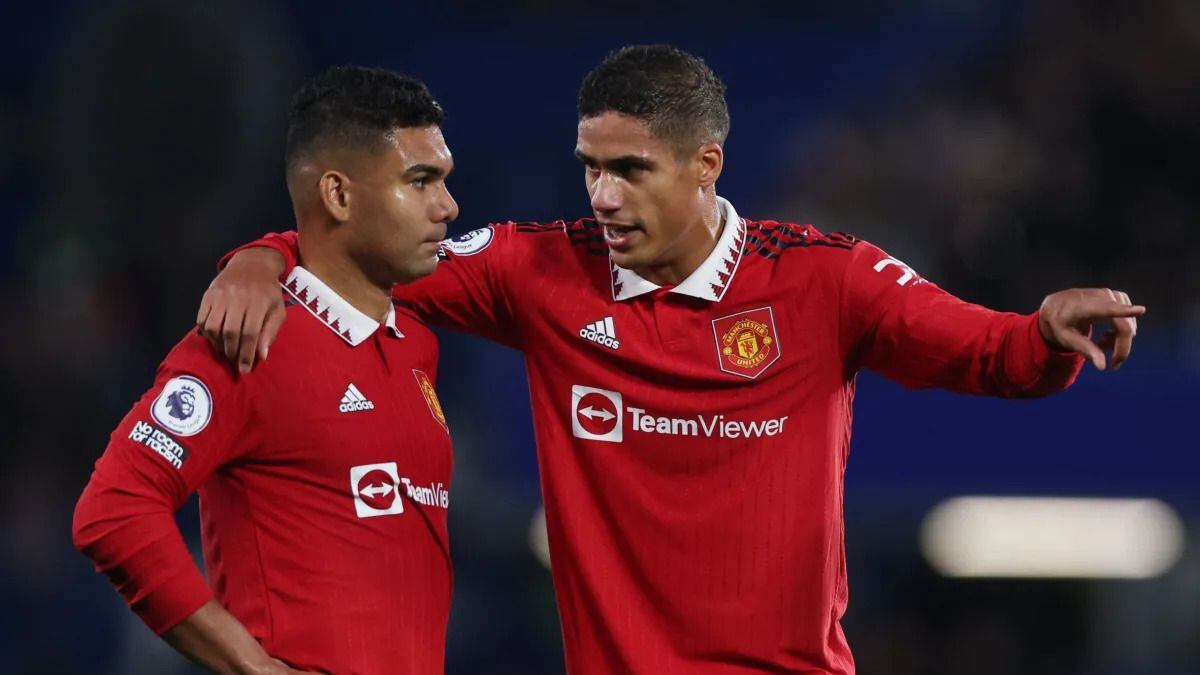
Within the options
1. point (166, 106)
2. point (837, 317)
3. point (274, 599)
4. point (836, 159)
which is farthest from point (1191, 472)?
point (166, 106)

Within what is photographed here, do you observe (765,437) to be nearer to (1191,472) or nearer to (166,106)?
(1191,472)

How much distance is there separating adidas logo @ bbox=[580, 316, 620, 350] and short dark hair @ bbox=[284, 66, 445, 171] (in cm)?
61

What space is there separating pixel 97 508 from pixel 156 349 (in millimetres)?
4791

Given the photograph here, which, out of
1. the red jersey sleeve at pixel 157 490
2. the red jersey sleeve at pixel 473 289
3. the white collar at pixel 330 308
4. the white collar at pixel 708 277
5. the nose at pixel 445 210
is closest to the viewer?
the red jersey sleeve at pixel 157 490

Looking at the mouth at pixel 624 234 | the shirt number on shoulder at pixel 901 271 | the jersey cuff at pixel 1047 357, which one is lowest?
the jersey cuff at pixel 1047 357

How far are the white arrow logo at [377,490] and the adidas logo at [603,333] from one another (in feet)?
2.24

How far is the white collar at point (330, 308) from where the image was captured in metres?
3.49

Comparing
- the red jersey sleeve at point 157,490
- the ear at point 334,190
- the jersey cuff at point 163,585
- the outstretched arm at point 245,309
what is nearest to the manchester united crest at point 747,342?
the ear at point 334,190

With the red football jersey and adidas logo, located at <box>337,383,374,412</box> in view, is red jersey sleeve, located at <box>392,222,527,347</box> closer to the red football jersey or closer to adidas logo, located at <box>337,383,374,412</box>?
the red football jersey

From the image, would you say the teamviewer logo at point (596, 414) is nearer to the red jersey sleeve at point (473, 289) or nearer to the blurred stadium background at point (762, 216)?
the red jersey sleeve at point (473, 289)

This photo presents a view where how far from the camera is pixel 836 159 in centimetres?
785

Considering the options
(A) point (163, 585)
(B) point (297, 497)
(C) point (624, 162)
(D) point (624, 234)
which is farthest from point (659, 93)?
(A) point (163, 585)

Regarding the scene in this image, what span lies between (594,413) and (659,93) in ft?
2.53

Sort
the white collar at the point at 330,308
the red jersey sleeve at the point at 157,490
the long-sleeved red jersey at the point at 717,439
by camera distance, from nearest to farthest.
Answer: the red jersey sleeve at the point at 157,490 → the white collar at the point at 330,308 → the long-sleeved red jersey at the point at 717,439
